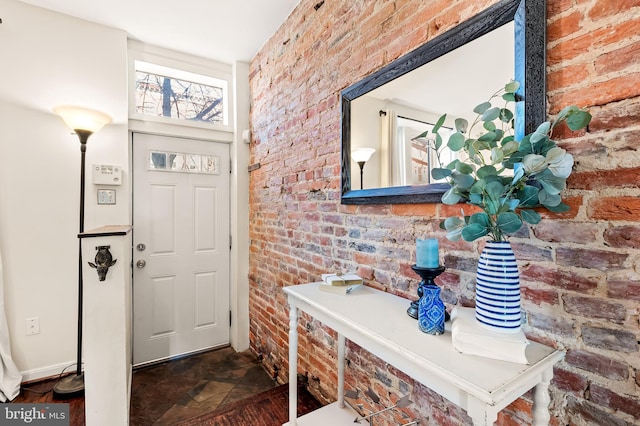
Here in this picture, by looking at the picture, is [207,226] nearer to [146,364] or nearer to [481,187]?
[146,364]

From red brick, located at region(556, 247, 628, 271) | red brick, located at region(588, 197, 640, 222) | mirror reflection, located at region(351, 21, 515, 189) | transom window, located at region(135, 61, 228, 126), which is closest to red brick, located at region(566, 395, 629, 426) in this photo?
red brick, located at region(556, 247, 628, 271)

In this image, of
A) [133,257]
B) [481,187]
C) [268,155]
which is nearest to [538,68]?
[481,187]

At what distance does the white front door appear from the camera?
2637 millimetres

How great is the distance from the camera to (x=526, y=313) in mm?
884

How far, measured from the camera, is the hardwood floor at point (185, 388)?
6.50ft

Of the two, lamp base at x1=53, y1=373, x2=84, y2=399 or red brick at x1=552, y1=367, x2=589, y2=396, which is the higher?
red brick at x1=552, y1=367, x2=589, y2=396

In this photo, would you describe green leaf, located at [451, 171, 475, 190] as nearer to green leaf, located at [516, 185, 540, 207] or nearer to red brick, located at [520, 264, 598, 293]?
green leaf, located at [516, 185, 540, 207]

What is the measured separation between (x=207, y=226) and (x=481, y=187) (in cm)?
265

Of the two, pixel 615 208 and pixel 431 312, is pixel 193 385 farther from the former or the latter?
pixel 615 208

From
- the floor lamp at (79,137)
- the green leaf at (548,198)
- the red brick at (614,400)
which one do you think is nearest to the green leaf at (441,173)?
the green leaf at (548,198)

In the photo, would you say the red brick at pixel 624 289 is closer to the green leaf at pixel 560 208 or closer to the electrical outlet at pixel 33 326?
the green leaf at pixel 560 208

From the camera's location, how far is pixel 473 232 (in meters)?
0.81
